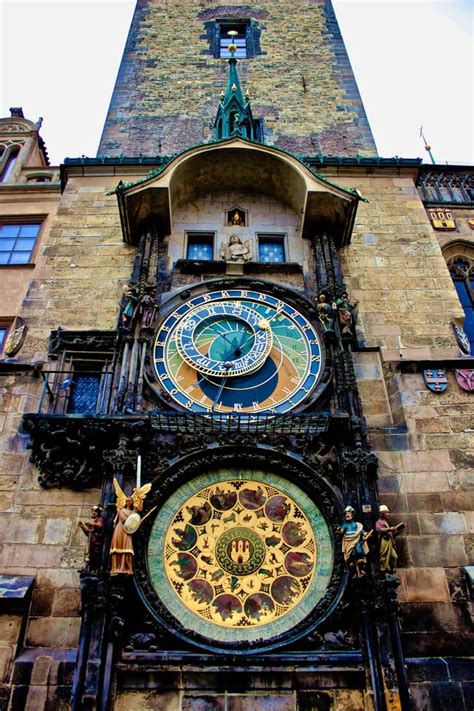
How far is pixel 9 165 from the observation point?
44.5 ft

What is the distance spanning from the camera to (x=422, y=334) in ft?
32.6

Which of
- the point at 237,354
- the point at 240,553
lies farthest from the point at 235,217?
the point at 240,553

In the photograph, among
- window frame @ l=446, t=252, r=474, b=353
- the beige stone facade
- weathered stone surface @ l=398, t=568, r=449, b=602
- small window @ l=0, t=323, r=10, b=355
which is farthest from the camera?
window frame @ l=446, t=252, r=474, b=353

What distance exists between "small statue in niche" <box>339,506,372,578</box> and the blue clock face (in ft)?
6.35

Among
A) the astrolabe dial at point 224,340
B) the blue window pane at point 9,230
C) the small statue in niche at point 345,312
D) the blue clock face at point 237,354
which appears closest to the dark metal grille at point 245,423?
the blue clock face at point 237,354

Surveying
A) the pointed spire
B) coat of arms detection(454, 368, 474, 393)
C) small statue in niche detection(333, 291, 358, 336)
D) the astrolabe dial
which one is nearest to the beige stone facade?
coat of arms detection(454, 368, 474, 393)

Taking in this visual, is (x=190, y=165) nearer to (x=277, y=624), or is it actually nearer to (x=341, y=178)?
(x=341, y=178)

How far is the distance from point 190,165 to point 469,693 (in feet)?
29.4

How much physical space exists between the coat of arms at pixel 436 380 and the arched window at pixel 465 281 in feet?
7.79

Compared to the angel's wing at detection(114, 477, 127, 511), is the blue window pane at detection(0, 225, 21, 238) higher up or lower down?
higher up

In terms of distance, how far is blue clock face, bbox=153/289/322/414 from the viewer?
8.73m

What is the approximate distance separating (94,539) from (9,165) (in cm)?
971

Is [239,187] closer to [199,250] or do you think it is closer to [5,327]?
[199,250]

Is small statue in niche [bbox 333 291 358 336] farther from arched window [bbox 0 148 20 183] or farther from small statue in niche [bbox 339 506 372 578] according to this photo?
arched window [bbox 0 148 20 183]
